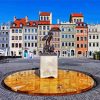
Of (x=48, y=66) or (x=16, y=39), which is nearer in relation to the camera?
(x=48, y=66)

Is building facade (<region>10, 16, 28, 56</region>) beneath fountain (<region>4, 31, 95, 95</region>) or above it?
above

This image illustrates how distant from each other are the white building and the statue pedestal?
56.5 meters

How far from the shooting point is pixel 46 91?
38.0ft

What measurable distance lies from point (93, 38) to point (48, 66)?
188 ft

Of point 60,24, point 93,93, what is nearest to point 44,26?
point 60,24

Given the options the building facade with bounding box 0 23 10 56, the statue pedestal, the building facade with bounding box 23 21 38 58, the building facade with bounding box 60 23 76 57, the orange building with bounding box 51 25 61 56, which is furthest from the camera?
the building facade with bounding box 23 21 38 58

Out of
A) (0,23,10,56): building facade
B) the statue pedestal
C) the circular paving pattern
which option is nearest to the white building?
(0,23,10,56): building facade

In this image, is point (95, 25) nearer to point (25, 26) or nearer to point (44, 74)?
point (25, 26)

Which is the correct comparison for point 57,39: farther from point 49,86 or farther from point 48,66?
point 49,86

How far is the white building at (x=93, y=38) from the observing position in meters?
70.8

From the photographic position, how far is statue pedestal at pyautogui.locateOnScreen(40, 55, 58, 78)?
15523 mm

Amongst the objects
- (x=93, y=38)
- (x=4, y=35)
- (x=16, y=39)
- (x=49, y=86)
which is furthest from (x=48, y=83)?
(x=4, y=35)

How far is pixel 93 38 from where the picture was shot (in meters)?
71.1

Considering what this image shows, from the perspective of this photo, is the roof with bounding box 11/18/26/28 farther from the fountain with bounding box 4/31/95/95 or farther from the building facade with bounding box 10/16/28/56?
the fountain with bounding box 4/31/95/95
